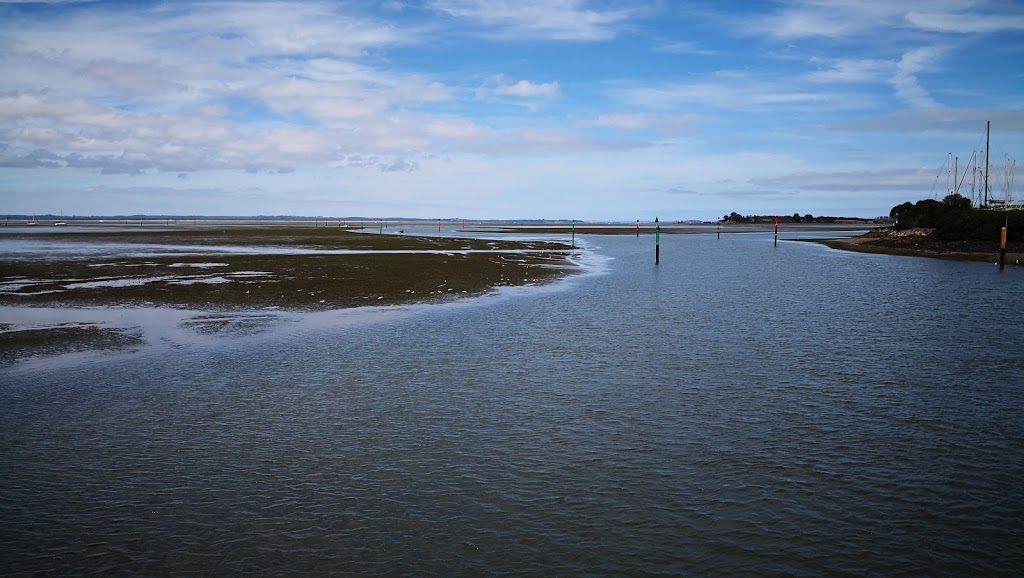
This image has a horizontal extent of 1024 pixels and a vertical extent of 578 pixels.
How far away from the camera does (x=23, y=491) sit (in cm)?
965

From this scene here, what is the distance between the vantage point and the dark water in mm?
8148

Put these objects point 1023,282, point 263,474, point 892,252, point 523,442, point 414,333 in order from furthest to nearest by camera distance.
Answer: point 892,252 < point 1023,282 < point 414,333 < point 523,442 < point 263,474

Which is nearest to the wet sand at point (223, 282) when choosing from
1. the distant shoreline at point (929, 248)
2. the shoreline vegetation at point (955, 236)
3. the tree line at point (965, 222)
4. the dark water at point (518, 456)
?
the dark water at point (518, 456)

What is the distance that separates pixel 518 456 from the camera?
439 inches

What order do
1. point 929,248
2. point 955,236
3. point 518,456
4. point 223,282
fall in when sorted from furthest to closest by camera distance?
point 955,236, point 929,248, point 223,282, point 518,456

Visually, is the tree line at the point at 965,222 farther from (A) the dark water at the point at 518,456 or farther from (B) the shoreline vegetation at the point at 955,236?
(A) the dark water at the point at 518,456

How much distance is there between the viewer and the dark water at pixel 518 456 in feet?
26.7

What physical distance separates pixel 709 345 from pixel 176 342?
1541 centimetres

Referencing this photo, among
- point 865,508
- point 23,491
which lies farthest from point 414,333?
point 865,508

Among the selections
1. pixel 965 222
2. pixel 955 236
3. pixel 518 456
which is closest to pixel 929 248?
pixel 955 236

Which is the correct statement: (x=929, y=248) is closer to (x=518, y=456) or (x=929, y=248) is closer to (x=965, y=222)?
(x=965, y=222)

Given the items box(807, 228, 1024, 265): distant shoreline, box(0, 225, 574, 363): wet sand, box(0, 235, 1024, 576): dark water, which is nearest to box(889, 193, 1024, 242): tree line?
box(807, 228, 1024, 265): distant shoreline

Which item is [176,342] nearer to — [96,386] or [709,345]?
[96,386]

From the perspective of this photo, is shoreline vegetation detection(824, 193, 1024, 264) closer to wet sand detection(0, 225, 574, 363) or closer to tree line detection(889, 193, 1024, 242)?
tree line detection(889, 193, 1024, 242)
